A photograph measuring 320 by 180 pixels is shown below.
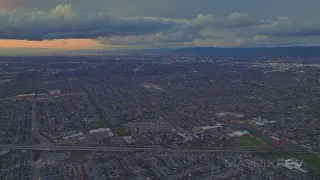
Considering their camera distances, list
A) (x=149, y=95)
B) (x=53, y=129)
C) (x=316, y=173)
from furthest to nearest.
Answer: (x=149, y=95)
(x=53, y=129)
(x=316, y=173)

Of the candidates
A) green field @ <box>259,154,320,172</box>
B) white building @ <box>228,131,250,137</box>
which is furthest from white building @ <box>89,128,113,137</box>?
green field @ <box>259,154,320,172</box>

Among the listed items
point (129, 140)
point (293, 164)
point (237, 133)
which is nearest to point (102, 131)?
point (129, 140)

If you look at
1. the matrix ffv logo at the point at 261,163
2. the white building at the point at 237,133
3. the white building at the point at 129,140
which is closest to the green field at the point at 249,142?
the white building at the point at 237,133

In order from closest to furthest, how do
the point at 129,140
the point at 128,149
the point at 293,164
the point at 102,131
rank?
1. the point at 293,164
2. the point at 128,149
3. the point at 129,140
4. the point at 102,131

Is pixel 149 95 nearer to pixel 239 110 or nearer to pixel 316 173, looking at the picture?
pixel 239 110

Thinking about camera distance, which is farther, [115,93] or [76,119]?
[115,93]

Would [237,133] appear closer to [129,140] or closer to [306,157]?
[306,157]

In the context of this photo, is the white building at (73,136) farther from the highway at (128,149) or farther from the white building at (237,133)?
the white building at (237,133)

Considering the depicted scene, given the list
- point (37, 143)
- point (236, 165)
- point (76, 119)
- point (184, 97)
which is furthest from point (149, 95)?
point (236, 165)

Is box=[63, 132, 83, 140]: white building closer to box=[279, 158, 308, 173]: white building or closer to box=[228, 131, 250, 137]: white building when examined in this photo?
box=[228, 131, 250, 137]: white building
